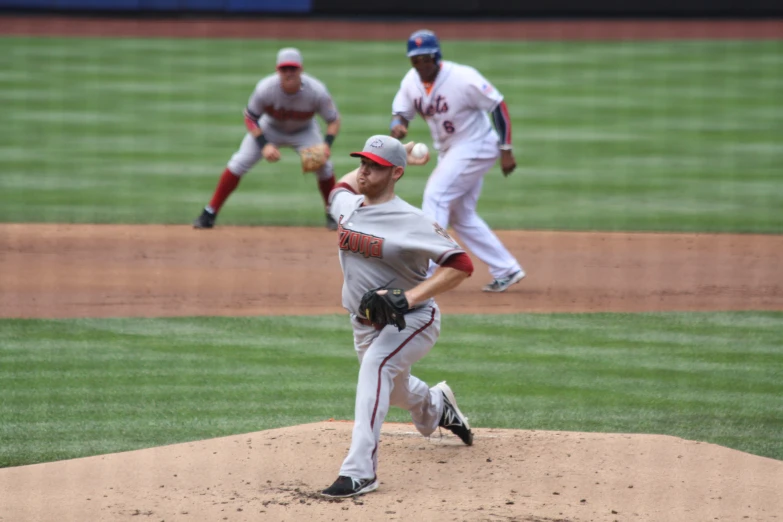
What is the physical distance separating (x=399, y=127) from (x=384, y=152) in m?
3.69

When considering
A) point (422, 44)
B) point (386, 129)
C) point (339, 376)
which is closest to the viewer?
point (339, 376)

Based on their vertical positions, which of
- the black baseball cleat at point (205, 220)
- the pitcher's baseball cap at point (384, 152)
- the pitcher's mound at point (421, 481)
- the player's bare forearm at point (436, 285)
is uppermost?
the pitcher's baseball cap at point (384, 152)

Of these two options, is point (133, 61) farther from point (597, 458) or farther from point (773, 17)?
point (597, 458)

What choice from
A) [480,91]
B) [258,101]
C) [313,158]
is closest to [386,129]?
[258,101]

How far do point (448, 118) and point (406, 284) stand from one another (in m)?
3.89

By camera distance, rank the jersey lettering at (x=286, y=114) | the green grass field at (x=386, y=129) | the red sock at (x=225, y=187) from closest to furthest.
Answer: the jersey lettering at (x=286, y=114) → the red sock at (x=225, y=187) → the green grass field at (x=386, y=129)

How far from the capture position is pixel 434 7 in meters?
25.8

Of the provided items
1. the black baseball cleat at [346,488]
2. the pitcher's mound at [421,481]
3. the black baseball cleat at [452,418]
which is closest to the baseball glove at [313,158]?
the pitcher's mound at [421,481]

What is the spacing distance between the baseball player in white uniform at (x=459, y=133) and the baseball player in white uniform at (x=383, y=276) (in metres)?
3.52

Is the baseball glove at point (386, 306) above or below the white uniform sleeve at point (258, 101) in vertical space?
below

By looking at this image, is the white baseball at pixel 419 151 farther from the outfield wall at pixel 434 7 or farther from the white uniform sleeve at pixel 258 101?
the outfield wall at pixel 434 7

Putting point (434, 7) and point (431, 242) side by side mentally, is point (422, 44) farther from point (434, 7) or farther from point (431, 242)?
point (434, 7)

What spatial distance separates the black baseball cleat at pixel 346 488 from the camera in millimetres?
4582

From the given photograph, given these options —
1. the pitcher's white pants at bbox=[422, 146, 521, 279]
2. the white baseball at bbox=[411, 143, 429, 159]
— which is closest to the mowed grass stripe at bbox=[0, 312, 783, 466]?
the pitcher's white pants at bbox=[422, 146, 521, 279]
